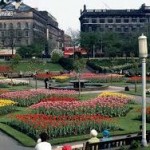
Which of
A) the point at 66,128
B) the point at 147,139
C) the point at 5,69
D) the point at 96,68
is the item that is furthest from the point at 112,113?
the point at 96,68

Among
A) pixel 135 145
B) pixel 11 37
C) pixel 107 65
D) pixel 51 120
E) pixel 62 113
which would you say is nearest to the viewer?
pixel 135 145

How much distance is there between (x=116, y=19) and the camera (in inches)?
6033

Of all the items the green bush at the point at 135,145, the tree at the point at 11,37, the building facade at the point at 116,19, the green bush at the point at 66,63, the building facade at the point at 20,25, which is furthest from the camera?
the building facade at the point at 116,19

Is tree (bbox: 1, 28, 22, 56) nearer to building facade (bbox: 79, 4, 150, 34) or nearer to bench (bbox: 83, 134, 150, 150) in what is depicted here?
building facade (bbox: 79, 4, 150, 34)

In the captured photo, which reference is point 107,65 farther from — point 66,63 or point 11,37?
point 11,37

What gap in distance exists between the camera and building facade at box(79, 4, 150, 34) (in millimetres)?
152125

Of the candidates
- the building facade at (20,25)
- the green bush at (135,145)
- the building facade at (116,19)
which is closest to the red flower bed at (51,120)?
the green bush at (135,145)

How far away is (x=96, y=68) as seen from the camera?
8494 cm

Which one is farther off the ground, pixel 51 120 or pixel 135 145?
pixel 135 145

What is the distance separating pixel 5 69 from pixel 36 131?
54322 millimetres

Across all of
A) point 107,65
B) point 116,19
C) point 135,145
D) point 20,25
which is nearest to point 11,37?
point 20,25

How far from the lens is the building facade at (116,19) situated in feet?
499

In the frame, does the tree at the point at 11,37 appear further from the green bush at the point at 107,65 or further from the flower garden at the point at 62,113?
the flower garden at the point at 62,113

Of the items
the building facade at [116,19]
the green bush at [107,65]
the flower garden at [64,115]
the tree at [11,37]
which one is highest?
the building facade at [116,19]
